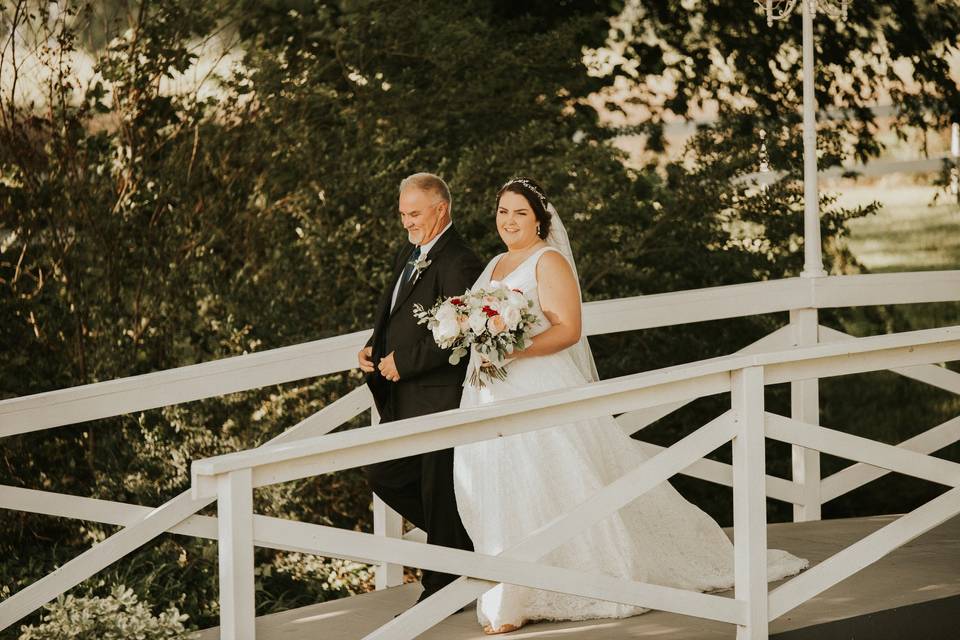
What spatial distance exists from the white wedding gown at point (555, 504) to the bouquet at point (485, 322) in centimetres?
23

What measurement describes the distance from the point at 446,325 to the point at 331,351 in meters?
0.93

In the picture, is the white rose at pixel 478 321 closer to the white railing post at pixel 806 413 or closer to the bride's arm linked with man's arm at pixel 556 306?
the bride's arm linked with man's arm at pixel 556 306

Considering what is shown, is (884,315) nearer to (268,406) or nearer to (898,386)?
(898,386)

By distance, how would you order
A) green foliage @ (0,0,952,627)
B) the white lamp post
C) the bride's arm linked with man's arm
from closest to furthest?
the bride's arm linked with man's arm → the white lamp post → green foliage @ (0,0,952,627)

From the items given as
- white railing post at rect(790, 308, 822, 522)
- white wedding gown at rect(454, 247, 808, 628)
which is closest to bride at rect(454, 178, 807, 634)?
white wedding gown at rect(454, 247, 808, 628)

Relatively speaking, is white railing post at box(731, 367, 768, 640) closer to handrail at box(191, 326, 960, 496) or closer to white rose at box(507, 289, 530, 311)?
handrail at box(191, 326, 960, 496)

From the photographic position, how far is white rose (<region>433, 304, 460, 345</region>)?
4.23 metres

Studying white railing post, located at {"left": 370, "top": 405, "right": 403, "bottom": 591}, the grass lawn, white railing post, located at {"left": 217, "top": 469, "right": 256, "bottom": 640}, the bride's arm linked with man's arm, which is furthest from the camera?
the grass lawn

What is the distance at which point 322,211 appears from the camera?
7.90 metres

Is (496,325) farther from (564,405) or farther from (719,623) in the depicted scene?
(719,623)

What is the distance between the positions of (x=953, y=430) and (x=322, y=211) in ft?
12.4

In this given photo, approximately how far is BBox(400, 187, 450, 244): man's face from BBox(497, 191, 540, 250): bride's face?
0.20 meters

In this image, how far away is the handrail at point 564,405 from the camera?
323 cm

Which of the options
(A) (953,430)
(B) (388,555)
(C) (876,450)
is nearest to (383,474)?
(B) (388,555)
